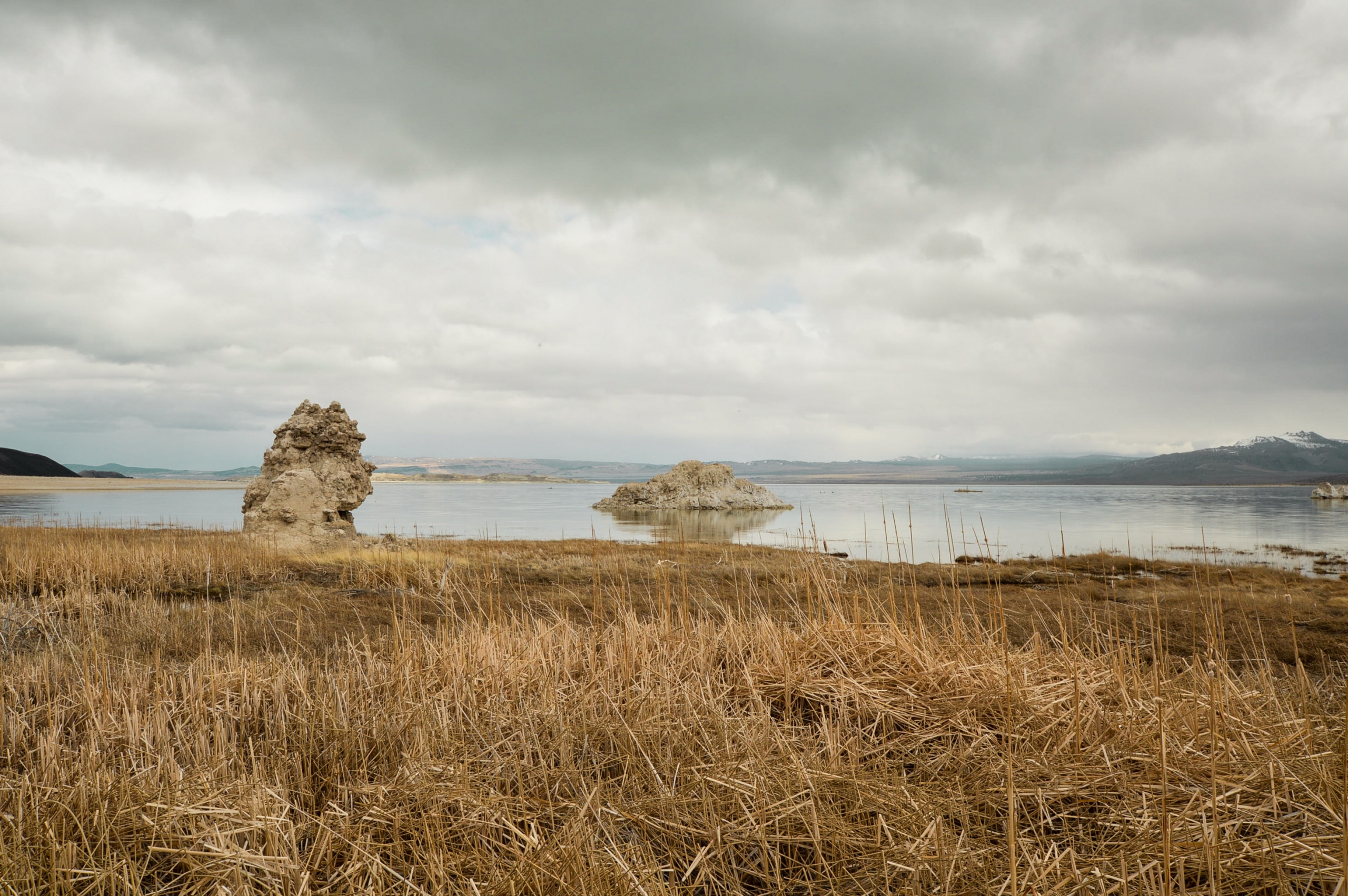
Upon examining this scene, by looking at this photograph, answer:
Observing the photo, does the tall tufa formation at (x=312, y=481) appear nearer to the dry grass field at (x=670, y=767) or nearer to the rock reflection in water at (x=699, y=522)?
the rock reflection in water at (x=699, y=522)

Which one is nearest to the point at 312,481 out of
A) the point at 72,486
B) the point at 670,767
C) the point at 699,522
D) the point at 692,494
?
the point at 670,767

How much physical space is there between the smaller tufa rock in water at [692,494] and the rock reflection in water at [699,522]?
1483 mm

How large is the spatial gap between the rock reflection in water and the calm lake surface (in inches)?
7.8

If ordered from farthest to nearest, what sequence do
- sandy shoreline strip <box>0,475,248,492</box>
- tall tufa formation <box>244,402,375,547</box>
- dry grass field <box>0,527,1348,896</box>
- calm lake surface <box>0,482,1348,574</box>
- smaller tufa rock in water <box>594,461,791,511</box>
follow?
sandy shoreline strip <box>0,475,248,492</box> < smaller tufa rock in water <box>594,461,791,511</box> < calm lake surface <box>0,482,1348,574</box> < tall tufa formation <box>244,402,375,547</box> < dry grass field <box>0,527,1348,896</box>

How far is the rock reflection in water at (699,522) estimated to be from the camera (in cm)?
2752

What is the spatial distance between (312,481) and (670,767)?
16.6 metres

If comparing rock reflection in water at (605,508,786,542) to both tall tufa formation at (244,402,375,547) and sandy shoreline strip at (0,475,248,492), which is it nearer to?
tall tufa formation at (244,402,375,547)

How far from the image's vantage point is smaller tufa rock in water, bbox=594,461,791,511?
5116 cm

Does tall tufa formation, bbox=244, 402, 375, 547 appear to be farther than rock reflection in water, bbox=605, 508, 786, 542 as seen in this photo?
No

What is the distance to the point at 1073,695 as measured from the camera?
400 centimetres

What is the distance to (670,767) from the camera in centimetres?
322

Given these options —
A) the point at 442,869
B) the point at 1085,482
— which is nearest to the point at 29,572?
the point at 442,869

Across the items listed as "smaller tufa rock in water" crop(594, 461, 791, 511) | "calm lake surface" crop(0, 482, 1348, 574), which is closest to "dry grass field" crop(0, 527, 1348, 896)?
"calm lake surface" crop(0, 482, 1348, 574)

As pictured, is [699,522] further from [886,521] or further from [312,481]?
[312,481]
